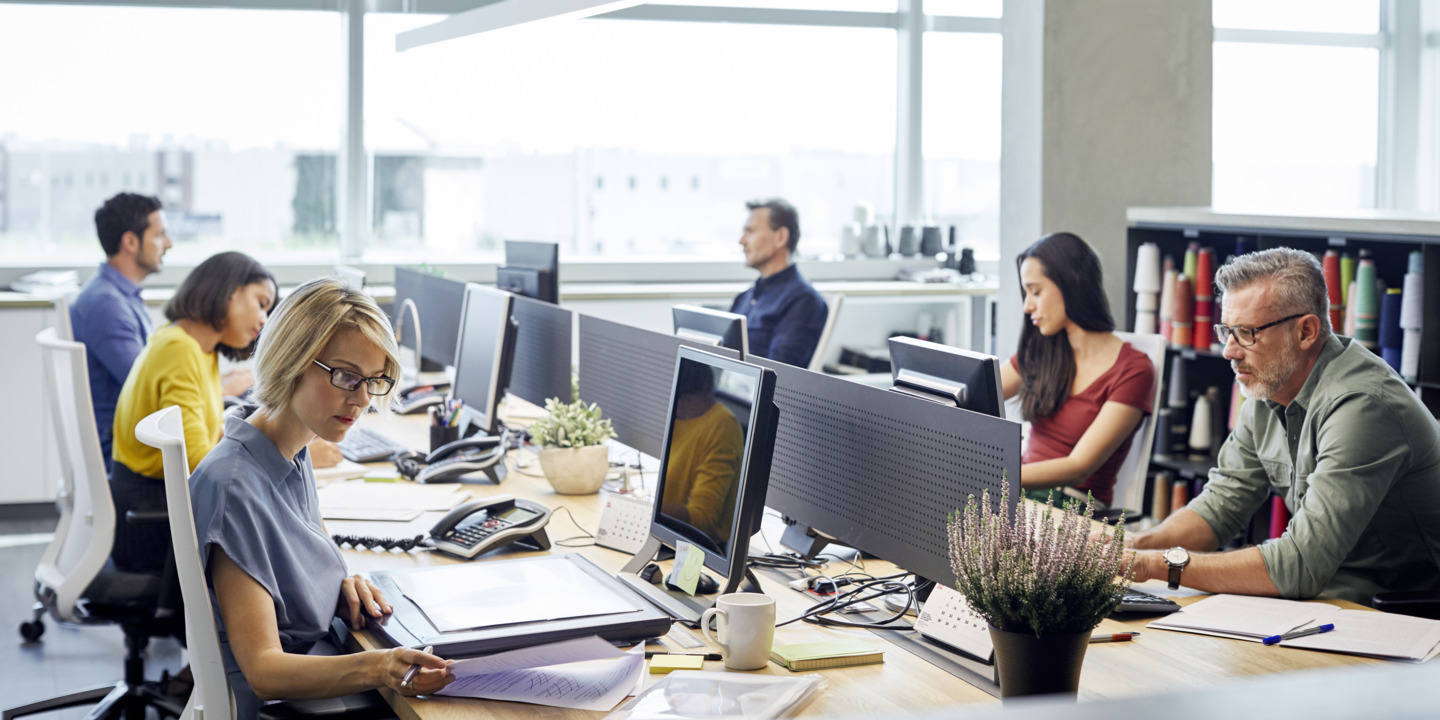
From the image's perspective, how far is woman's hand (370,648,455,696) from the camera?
164 centimetres

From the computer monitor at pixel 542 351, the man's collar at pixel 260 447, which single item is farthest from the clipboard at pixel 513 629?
the computer monitor at pixel 542 351

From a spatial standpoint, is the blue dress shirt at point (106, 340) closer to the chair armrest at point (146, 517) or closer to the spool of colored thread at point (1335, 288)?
the chair armrest at point (146, 517)

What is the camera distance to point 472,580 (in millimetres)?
2094

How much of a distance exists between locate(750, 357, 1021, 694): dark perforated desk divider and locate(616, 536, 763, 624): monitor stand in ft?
0.70

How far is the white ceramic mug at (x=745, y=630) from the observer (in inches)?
69.2

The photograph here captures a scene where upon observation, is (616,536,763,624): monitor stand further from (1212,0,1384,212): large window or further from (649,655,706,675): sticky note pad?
(1212,0,1384,212): large window

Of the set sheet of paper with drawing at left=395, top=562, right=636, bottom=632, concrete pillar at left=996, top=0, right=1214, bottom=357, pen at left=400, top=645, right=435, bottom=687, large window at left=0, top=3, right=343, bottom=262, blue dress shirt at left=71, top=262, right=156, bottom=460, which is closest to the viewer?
pen at left=400, top=645, right=435, bottom=687

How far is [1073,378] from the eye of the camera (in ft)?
10.9

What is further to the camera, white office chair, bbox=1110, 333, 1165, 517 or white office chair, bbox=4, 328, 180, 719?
white office chair, bbox=1110, 333, 1165, 517

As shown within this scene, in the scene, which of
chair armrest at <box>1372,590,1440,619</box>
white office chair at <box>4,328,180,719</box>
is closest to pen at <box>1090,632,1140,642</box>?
chair armrest at <box>1372,590,1440,619</box>

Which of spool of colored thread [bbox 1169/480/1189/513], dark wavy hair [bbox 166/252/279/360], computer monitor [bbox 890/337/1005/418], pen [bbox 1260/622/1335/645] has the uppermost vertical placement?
dark wavy hair [bbox 166/252/279/360]

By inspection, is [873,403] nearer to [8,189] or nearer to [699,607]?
[699,607]

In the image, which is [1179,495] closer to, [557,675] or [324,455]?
[324,455]

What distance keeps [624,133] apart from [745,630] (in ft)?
17.9
